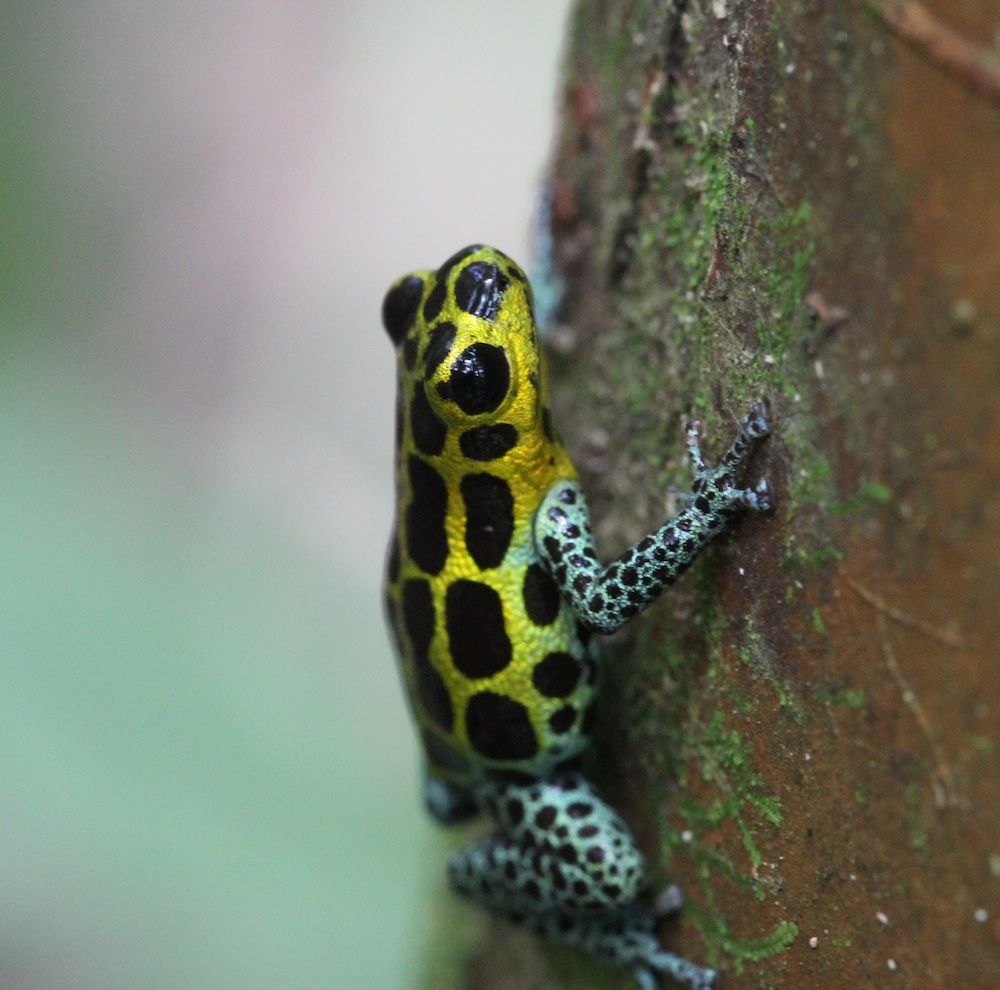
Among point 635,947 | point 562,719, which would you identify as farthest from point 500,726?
point 635,947

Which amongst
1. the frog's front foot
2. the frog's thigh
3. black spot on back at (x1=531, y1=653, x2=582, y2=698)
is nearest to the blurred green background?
the frog's thigh

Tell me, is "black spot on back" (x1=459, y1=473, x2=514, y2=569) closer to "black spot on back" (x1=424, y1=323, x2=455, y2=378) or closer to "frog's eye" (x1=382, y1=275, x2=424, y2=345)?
"black spot on back" (x1=424, y1=323, x2=455, y2=378)

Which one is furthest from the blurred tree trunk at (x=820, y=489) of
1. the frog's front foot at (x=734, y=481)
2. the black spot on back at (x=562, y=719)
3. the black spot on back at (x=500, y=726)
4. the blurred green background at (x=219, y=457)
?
the blurred green background at (x=219, y=457)

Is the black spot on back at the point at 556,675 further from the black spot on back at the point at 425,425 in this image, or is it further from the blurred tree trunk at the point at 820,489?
the black spot on back at the point at 425,425

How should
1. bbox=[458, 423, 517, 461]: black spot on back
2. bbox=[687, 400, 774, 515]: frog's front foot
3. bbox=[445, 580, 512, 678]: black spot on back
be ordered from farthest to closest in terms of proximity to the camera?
bbox=[445, 580, 512, 678]: black spot on back → bbox=[458, 423, 517, 461]: black spot on back → bbox=[687, 400, 774, 515]: frog's front foot

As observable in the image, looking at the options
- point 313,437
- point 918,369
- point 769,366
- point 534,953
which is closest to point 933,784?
point 918,369

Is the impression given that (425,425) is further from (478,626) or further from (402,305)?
(478,626)
